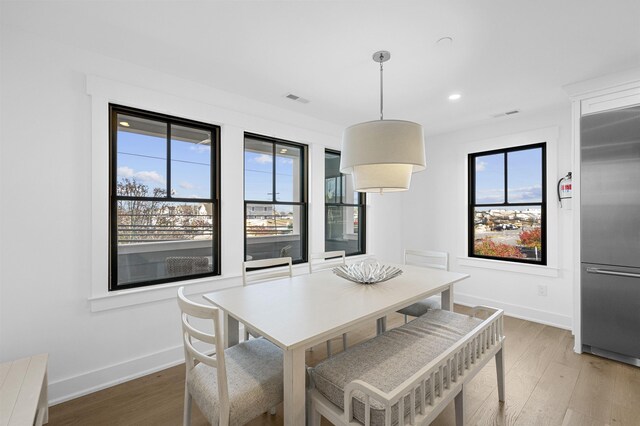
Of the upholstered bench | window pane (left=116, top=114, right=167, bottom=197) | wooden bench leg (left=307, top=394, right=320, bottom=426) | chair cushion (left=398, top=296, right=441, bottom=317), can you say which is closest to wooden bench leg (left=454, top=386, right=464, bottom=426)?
the upholstered bench

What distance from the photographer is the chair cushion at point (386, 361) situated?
1387 millimetres

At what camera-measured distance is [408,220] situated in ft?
16.2

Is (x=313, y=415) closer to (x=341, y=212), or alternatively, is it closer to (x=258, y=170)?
(x=258, y=170)

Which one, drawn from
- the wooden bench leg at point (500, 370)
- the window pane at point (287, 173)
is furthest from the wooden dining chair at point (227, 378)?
the window pane at point (287, 173)

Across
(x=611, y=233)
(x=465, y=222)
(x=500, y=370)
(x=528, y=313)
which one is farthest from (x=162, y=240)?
(x=528, y=313)

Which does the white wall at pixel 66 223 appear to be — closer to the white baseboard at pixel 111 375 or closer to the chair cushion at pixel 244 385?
the white baseboard at pixel 111 375

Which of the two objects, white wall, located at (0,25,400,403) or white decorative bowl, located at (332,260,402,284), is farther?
white decorative bowl, located at (332,260,402,284)

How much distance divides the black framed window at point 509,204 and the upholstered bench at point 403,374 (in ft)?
8.03

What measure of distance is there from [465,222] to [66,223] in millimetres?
4507

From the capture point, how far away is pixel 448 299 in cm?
253

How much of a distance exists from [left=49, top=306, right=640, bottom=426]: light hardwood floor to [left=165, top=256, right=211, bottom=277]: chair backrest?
2.78 feet

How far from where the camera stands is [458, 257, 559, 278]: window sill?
363 centimetres

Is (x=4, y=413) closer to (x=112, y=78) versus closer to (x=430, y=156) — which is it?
(x=112, y=78)

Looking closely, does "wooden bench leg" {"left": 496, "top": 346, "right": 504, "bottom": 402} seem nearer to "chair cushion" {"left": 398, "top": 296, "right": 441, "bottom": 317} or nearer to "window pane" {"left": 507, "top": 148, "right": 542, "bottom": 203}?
"chair cushion" {"left": 398, "top": 296, "right": 441, "bottom": 317}
